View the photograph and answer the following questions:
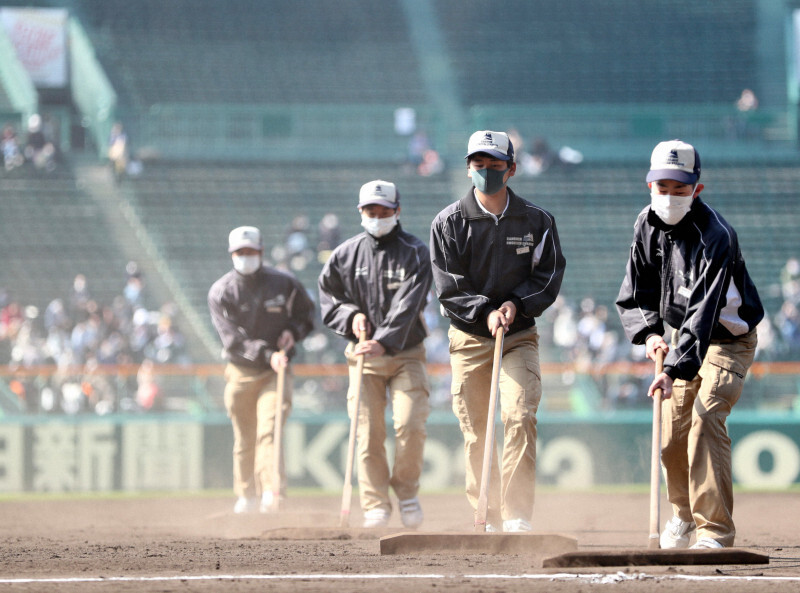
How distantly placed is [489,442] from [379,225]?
245 cm

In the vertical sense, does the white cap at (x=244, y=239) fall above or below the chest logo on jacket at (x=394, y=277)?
above

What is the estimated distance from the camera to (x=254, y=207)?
93.7 ft

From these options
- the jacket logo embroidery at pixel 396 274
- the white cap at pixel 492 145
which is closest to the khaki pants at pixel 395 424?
the jacket logo embroidery at pixel 396 274

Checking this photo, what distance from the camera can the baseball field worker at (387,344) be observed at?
9.61 meters

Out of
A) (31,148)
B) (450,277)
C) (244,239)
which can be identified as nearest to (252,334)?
(244,239)

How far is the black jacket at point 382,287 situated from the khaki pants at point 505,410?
3.50 ft

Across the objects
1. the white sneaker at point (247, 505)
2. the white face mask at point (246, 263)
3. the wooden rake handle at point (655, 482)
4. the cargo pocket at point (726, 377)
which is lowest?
the white sneaker at point (247, 505)

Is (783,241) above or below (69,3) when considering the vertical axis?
below

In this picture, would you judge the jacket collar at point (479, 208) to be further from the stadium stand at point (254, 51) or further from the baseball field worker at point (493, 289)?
the stadium stand at point (254, 51)

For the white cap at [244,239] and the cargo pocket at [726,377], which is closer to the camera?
the cargo pocket at [726,377]

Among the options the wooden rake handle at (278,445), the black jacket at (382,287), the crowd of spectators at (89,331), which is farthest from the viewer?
the crowd of spectators at (89,331)

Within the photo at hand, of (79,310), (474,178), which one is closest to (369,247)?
(474,178)

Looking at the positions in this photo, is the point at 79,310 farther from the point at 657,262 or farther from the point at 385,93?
the point at 657,262

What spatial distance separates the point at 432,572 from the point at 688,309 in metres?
2.07
